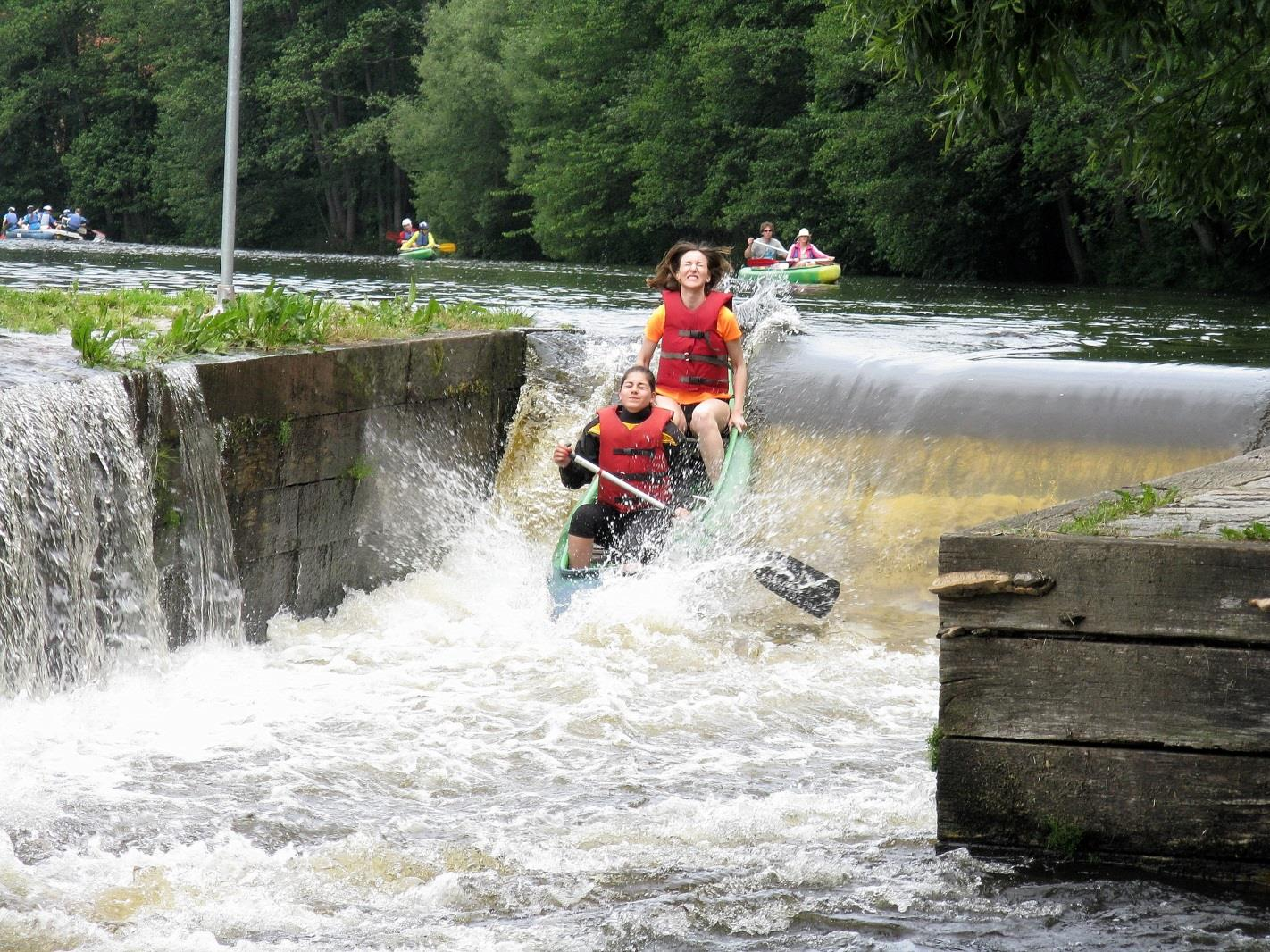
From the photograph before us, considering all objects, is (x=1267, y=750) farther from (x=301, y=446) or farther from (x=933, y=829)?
(x=301, y=446)

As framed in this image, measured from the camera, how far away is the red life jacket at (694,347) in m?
9.68

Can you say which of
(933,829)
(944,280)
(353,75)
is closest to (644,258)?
(944,280)

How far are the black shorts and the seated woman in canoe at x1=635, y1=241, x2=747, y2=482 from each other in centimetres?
107

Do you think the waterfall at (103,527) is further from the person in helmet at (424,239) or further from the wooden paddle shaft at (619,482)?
the person in helmet at (424,239)

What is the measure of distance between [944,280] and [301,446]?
82.7ft

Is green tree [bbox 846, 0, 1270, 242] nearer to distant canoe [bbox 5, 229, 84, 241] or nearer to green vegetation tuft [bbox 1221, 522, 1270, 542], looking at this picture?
green vegetation tuft [bbox 1221, 522, 1270, 542]

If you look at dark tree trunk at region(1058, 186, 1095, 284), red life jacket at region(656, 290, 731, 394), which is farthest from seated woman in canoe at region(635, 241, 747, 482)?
dark tree trunk at region(1058, 186, 1095, 284)

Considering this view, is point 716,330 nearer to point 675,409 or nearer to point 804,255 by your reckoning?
point 675,409

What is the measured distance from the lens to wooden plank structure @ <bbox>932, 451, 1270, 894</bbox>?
13.8 ft

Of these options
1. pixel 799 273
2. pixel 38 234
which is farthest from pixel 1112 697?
pixel 38 234

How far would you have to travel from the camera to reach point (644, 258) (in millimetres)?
40344

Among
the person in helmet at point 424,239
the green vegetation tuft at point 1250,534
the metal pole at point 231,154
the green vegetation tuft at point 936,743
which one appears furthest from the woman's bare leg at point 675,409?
the person in helmet at point 424,239

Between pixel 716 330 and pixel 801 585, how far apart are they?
216cm

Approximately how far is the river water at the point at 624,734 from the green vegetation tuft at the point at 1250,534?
1021mm
